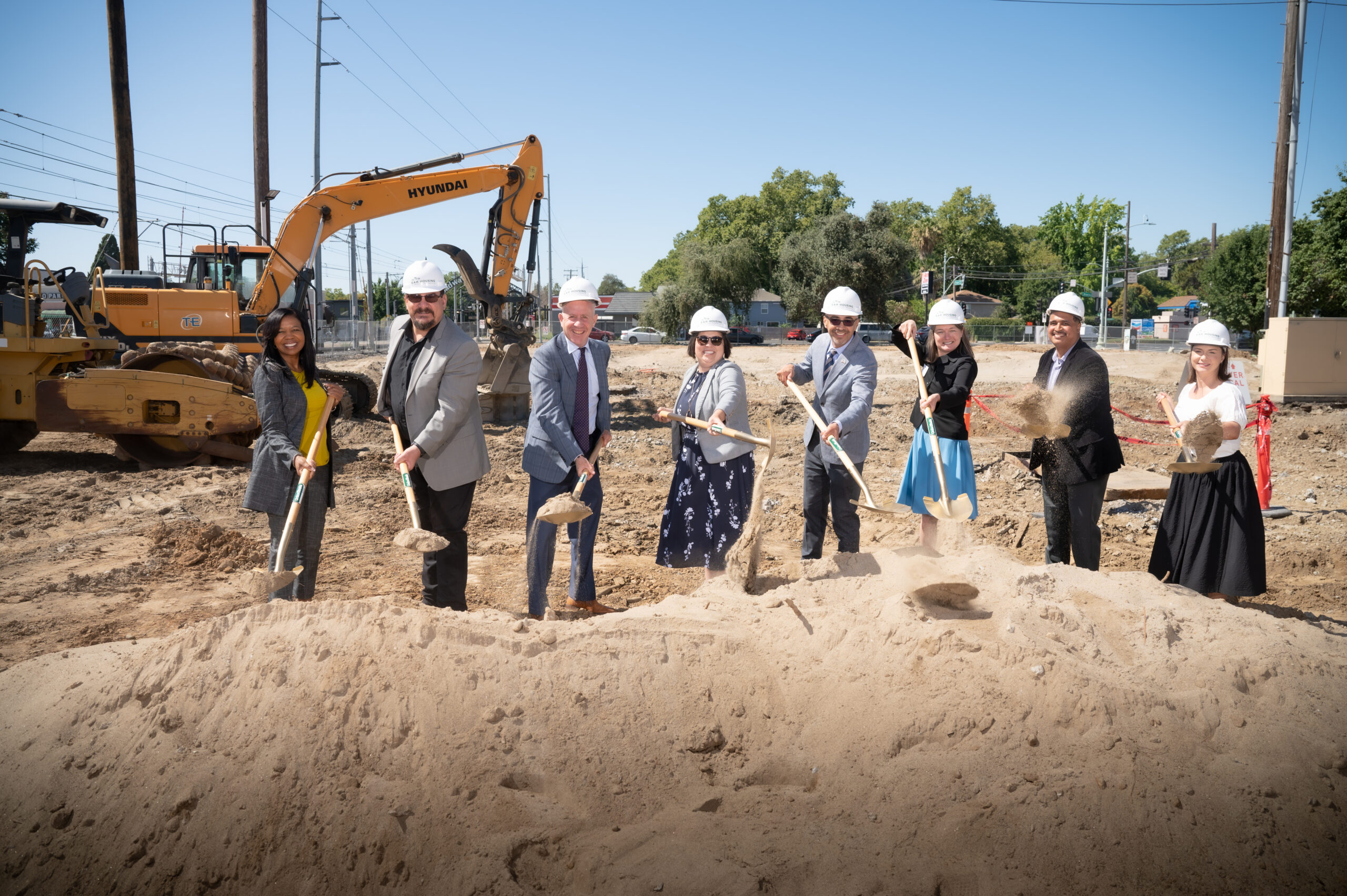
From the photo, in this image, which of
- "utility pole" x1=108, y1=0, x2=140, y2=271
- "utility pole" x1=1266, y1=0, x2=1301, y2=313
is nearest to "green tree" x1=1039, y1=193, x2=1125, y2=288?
"utility pole" x1=1266, y1=0, x2=1301, y2=313

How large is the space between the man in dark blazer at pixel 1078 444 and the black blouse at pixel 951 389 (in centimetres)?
42

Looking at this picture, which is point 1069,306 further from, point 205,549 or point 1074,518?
point 205,549

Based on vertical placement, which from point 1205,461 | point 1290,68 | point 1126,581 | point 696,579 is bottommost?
point 696,579

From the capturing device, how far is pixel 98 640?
15.0 feet

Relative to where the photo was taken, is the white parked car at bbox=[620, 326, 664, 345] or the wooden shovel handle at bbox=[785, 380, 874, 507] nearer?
the wooden shovel handle at bbox=[785, 380, 874, 507]

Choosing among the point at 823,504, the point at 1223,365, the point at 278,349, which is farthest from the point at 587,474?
the point at 1223,365

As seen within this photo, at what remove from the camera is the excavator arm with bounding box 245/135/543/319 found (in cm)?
1057

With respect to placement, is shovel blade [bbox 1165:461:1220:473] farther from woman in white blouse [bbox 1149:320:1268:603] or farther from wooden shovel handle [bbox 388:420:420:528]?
wooden shovel handle [bbox 388:420:420:528]

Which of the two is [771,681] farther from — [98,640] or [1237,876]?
[98,640]

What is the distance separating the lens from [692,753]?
297cm

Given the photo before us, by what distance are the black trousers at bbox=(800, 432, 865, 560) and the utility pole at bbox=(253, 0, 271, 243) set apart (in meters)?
16.0

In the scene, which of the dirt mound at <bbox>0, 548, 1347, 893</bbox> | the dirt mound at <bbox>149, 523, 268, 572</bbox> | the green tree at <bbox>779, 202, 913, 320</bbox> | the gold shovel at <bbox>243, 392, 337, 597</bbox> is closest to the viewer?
the dirt mound at <bbox>0, 548, 1347, 893</bbox>

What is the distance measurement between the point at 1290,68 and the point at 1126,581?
16.6 metres

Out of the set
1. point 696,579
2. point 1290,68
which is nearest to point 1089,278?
point 1290,68
